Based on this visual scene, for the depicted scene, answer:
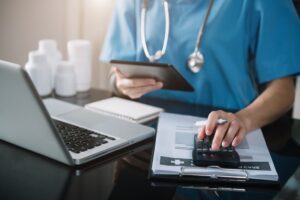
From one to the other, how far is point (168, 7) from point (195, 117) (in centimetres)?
35

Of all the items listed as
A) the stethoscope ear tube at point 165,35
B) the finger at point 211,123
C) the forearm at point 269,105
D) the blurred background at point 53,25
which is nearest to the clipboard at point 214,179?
the finger at point 211,123

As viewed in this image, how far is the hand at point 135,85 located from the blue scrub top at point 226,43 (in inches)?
3.7

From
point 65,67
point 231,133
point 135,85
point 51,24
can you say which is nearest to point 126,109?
point 135,85

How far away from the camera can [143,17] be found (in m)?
1.27

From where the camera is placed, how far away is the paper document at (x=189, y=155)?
0.76 metres

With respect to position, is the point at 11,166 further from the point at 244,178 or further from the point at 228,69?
the point at 228,69

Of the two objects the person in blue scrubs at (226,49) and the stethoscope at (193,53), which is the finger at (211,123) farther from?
the stethoscope at (193,53)

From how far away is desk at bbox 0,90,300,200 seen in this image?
2.33 ft

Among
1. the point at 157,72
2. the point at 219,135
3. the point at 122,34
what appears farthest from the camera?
the point at 122,34

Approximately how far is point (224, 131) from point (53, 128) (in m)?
0.31

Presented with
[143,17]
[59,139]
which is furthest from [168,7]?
[59,139]

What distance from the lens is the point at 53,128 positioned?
732mm

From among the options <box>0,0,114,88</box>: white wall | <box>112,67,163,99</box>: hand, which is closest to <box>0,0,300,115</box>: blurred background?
<box>0,0,114,88</box>: white wall

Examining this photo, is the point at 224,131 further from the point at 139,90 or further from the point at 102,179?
the point at 139,90
